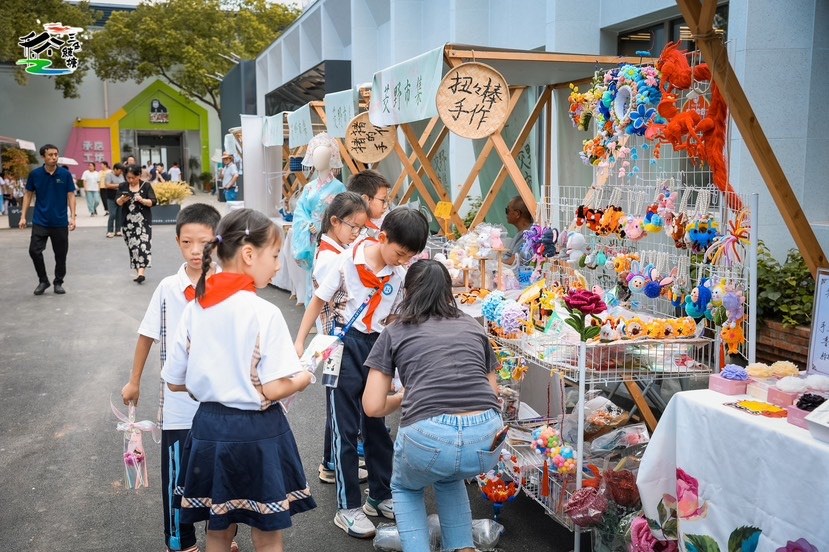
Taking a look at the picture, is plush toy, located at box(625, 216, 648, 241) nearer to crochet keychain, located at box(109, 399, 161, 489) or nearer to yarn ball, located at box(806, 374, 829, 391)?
yarn ball, located at box(806, 374, 829, 391)

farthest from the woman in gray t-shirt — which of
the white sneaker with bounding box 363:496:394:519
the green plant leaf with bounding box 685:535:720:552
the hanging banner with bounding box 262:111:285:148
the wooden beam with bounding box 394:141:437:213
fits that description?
the hanging banner with bounding box 262:111:285:148

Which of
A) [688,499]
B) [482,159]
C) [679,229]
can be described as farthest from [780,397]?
[482,159]

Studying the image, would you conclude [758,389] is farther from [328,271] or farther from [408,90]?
[408,90]

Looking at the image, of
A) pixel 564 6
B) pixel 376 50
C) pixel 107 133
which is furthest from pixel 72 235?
pixel 107 133

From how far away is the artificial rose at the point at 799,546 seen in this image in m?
2.49

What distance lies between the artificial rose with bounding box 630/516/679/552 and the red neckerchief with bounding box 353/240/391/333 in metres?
1.59

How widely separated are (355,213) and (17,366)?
15.9 feet

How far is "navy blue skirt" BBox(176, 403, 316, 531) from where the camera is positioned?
9.39 ft

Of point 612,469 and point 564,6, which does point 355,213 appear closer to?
point 612,469

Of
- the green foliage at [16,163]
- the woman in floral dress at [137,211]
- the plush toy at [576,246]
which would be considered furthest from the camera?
the green foliage at [16,163]

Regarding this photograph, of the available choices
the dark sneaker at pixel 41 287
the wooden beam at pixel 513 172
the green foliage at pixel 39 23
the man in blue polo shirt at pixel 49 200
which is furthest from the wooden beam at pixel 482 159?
the green foliage at pixel 39 23

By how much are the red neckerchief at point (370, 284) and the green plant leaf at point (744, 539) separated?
77.8 inches

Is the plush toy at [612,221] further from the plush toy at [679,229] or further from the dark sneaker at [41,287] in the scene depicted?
the dark sneaker at [41,287]

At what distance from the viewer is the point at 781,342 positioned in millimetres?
5445
